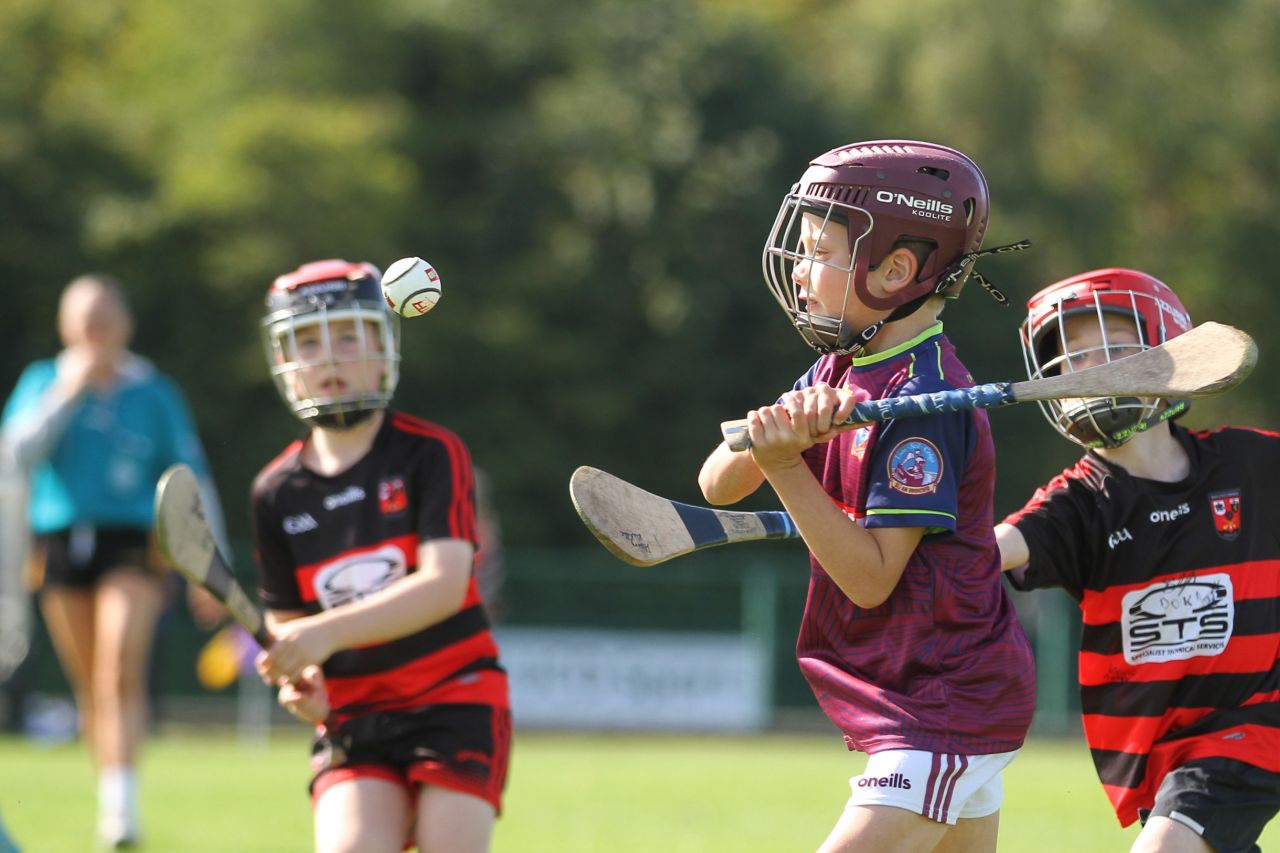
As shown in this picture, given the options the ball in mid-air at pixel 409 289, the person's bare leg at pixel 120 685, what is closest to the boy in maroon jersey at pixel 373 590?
the ball in mid-air at pixel 409 289

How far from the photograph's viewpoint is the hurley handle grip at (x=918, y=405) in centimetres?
285

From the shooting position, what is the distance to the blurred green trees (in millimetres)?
23047

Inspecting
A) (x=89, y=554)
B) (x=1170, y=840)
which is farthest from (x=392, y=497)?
(x=89, y=554)

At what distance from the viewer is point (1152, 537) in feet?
11.8

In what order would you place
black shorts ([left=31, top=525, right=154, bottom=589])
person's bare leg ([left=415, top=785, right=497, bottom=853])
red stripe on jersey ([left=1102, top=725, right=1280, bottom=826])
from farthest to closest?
black shorts ([left=31, top=525, right=154, bottom=589]) → person's bare leg ([left=415, top=785, right=497, bottom=853]) → red stripe on jersey ([left=1102, top=725, right=1280, bottom=826])

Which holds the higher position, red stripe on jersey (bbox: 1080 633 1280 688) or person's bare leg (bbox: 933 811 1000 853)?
red stripe on jersey (bbox: 1080 633 1280 688)

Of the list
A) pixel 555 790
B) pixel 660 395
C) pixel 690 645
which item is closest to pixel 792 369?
pixel 660 395

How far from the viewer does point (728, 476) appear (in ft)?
10.6

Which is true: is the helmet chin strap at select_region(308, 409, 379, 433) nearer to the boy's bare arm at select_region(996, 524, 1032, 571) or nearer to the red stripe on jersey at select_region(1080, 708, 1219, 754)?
the boy's bare arm at select_region(996, 524, 1032, 571)

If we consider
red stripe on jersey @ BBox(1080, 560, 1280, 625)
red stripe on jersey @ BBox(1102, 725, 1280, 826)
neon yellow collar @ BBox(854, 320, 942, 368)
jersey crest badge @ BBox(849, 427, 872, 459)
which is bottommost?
red stripe on jersey @ BBox(1102, 725, 1280, 826)

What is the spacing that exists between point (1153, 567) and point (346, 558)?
176 centimetres

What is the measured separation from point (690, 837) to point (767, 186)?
18083 millimetres

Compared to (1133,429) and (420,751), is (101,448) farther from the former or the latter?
(1133,429)

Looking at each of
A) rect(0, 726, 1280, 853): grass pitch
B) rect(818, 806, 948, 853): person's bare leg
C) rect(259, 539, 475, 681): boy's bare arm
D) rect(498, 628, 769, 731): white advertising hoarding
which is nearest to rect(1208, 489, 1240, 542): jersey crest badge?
rect(818, 806, 948, 853): person's bare leg
